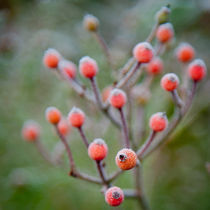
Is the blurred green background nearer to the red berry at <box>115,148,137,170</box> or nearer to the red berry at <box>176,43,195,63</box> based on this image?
the red berry at <box>176,43,195,63</box>

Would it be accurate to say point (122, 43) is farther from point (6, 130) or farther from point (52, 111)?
point (52, 111)

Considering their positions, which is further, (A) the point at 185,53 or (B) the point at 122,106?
(A) the point at 185,53

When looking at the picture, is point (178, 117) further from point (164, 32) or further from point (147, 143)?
point (164, 32)

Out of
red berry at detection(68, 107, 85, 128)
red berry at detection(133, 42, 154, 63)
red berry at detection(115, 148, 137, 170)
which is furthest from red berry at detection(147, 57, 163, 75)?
red berry at detection(115, 148, 137, 170)

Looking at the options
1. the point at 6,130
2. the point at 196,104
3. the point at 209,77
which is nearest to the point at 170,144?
the point at 196,104

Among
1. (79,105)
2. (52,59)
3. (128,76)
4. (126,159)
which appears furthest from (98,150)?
(79,105)

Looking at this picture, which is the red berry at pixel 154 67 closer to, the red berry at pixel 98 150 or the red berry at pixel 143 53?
the red berry at pixel 143 53

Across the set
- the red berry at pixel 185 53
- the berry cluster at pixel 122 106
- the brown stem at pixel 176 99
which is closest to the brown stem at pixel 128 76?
the berry cluster at pixel 122 106

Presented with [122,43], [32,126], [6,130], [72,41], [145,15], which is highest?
[72,41]
